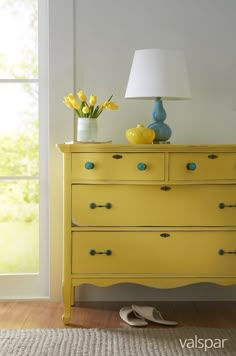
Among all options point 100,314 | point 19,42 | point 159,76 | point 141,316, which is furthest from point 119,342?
point 19,42

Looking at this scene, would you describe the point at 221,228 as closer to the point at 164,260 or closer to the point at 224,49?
the point at 164,260

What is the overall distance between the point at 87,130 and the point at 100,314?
3.12ft

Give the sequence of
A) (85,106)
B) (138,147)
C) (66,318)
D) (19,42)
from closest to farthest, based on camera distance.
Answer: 1. (138,147)
2. (66,318)
3. (85,106)
4. (19,42)

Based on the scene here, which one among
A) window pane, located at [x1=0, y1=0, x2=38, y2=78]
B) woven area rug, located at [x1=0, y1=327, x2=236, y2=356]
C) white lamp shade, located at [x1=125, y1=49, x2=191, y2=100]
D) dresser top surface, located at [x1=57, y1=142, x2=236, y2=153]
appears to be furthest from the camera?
window pane, located at [x1=0, y1=0, x2=38, y2=78]

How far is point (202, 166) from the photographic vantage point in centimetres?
309

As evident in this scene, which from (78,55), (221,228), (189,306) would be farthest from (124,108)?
(189,306)

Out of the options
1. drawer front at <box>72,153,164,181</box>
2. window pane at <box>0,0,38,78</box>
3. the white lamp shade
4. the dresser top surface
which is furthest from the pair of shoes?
window pane at <box>0,0,38,78</box>

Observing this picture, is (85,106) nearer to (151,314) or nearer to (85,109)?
(85,109)

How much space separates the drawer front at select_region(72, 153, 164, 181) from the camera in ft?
10.1

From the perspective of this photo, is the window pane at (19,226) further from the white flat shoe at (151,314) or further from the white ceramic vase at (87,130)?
the white flat shoe at (151,314)

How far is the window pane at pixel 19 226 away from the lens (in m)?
3.62

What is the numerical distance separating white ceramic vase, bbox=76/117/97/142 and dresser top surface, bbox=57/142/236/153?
18 cm

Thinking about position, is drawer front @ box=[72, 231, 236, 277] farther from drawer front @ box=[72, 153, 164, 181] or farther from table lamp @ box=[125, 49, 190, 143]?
table lamp @ box=[125, 49, 190, 143]

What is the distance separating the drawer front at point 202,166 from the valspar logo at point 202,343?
75 cm
